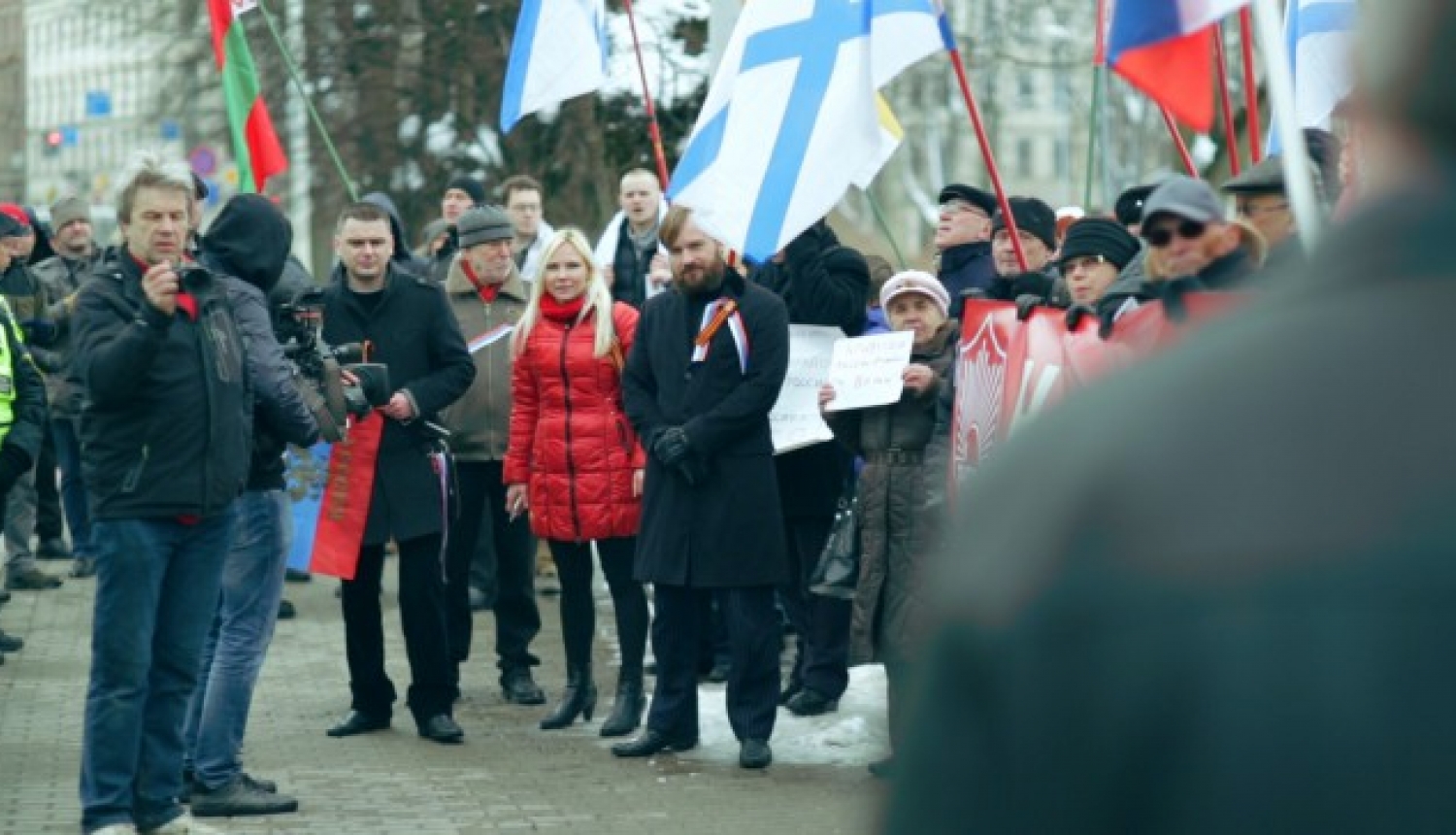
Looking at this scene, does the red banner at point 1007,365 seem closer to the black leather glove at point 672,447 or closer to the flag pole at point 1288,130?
the black leather glove at point 672,447

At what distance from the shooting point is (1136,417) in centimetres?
133

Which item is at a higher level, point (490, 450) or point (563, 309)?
point (563, 309)

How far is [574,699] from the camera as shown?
405 inches

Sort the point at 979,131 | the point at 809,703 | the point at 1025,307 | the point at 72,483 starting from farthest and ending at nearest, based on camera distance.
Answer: the point at 72,483, the point at 809,703, the point at 979,131, the point at 1025,307

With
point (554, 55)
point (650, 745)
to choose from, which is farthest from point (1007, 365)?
point (554, 55)

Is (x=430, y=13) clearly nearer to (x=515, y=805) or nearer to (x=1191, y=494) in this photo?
(x=515, y=805)

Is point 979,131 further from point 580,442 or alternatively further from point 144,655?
point 144,655

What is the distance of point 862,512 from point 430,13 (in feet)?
56.3

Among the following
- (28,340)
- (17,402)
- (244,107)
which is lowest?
(17,402)

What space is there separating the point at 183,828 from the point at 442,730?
6.72 feet

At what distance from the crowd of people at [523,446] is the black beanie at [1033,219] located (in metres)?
0.01

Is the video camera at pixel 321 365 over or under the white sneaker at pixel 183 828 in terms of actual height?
over

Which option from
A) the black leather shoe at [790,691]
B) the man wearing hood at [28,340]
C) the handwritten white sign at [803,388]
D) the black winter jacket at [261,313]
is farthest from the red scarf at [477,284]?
the man wearing hood at [28,340]

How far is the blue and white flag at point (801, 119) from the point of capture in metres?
8.96
